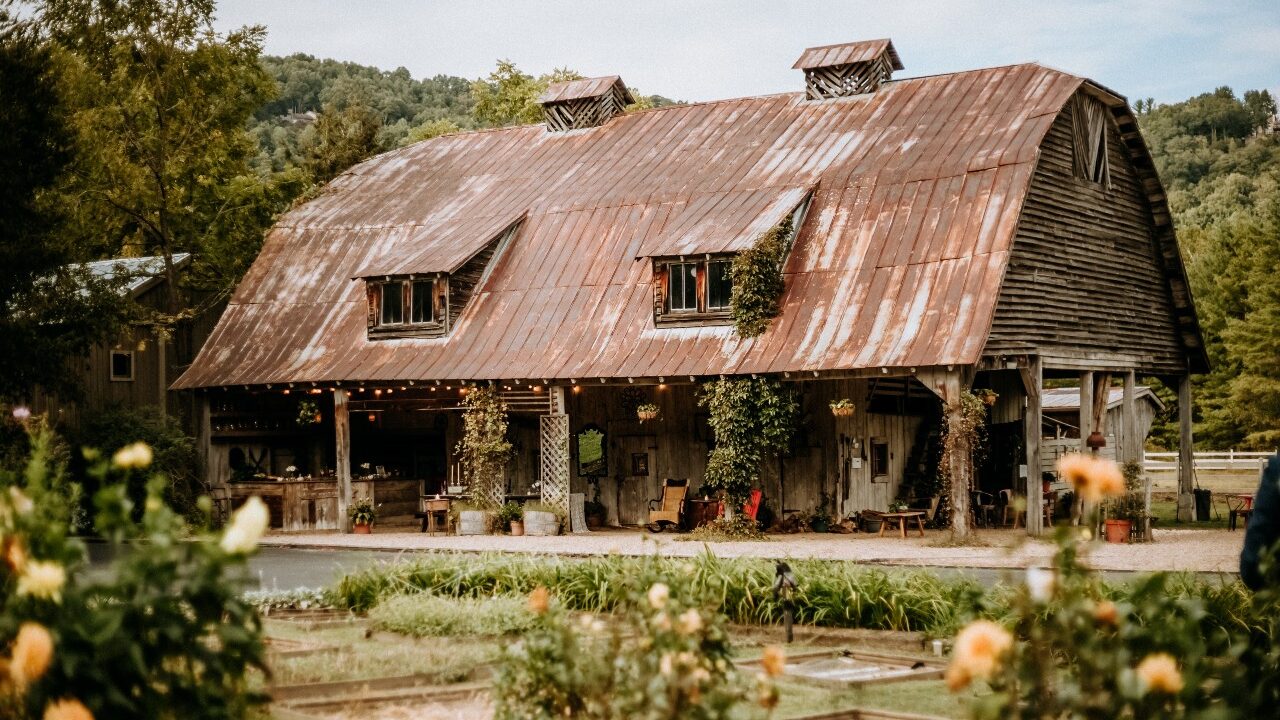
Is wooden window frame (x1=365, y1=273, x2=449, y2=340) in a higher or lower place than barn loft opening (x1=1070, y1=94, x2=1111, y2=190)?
lower

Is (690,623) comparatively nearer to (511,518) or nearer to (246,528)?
(246,528)

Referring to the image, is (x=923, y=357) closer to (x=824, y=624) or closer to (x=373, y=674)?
(x=824, y=624)

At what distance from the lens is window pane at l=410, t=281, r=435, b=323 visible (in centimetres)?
2798

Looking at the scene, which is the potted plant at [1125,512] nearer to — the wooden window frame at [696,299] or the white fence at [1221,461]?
the wooden window frame at [696,299]

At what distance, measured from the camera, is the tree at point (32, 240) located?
76.1ft

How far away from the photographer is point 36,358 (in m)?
Answer: 23.7

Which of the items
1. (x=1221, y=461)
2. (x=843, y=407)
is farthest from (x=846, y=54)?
(x=1221, y=461)

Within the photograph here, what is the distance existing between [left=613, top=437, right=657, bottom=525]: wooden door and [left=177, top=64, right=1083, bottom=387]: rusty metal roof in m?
2.85

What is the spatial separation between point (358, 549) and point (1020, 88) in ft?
50.1

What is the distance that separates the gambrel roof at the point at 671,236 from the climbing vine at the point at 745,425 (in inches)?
16.3

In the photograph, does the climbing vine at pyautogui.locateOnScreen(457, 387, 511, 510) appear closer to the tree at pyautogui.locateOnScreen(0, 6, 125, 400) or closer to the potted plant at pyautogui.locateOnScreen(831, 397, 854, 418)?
the potted plant at pyautogui.locateOnScreen(831, 397, 854, 418)

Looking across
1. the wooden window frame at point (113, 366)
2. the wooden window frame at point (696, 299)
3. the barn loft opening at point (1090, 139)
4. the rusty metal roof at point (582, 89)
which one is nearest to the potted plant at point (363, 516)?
the wooden window frame at point (113, 366)

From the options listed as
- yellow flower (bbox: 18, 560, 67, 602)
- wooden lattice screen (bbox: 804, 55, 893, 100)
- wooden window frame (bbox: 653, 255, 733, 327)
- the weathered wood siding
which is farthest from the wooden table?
yellow flower (bbox: 18, 560, 67, 602)

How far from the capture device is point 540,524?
25.5 metres
